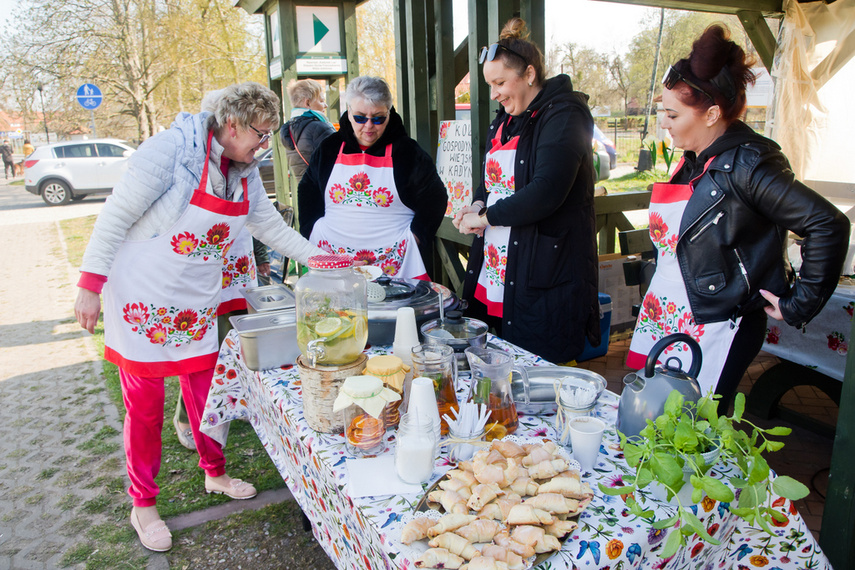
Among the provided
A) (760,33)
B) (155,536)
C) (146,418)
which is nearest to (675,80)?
(146,418)

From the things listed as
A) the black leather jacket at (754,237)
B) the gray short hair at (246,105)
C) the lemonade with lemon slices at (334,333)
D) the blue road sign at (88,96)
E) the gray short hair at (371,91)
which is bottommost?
the lemonade with lemon slices at (334,333)

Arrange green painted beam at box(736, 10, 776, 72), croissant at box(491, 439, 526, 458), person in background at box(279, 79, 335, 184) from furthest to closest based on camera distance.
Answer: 1. green painted beam at box(736, 10, 776, 72)
2. person in background at box(279, 79, 335, 184)
3. croissant at box(491, 439, 526, 458)

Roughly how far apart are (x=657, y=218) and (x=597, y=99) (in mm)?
26550

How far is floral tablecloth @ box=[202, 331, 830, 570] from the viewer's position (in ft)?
3.45

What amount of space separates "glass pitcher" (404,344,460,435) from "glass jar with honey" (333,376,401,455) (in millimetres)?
123

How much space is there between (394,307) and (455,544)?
108cm

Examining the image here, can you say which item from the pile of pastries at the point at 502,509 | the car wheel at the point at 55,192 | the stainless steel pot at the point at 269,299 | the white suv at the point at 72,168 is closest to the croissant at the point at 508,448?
the pile of pastries at the point at 502,509

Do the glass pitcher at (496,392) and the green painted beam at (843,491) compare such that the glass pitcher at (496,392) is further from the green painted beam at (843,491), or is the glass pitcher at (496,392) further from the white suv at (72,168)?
the white suv at (72,168)

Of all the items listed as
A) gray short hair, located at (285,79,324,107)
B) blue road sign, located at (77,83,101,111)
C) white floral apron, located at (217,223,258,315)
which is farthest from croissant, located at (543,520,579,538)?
blue road sign, located at (77,83,101,111)

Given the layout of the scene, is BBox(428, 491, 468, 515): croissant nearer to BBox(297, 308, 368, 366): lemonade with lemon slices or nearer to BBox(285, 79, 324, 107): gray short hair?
BBox(297, 308, 368, 366): lemonade with lemon slices

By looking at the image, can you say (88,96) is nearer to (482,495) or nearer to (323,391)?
(323,391)

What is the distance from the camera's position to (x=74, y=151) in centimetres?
1517

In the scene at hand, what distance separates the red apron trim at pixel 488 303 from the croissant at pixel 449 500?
146 cm

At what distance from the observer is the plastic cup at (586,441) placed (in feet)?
4.11
